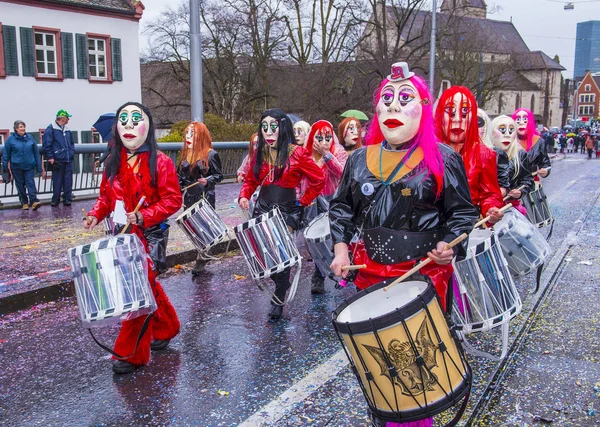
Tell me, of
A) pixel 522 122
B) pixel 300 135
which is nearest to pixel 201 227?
pixel 300 135

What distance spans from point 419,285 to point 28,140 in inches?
427

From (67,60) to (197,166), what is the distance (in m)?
20.2

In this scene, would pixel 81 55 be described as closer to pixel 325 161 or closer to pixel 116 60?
pixel 116 60

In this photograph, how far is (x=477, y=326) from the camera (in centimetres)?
393

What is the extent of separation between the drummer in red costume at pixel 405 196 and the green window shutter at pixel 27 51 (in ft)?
77.0

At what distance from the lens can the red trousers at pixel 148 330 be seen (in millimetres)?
4340

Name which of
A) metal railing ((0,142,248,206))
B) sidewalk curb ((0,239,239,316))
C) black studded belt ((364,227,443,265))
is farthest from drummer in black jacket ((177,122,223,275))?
metal railing ((0,142,248,206))

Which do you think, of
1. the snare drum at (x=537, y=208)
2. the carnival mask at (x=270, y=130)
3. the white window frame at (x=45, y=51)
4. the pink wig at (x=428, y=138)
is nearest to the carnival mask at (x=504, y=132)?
the snare drum at (x=537, y=208)

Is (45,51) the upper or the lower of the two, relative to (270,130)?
upper

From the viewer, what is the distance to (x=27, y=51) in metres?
23.5

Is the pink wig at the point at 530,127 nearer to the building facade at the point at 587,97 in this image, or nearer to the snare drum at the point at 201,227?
the snare drum at the point at 201,227

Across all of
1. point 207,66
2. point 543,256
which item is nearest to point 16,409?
point 543,256

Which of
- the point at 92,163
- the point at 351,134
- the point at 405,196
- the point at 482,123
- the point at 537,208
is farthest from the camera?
the point at 92,163

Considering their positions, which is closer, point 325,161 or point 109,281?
point 109,281
